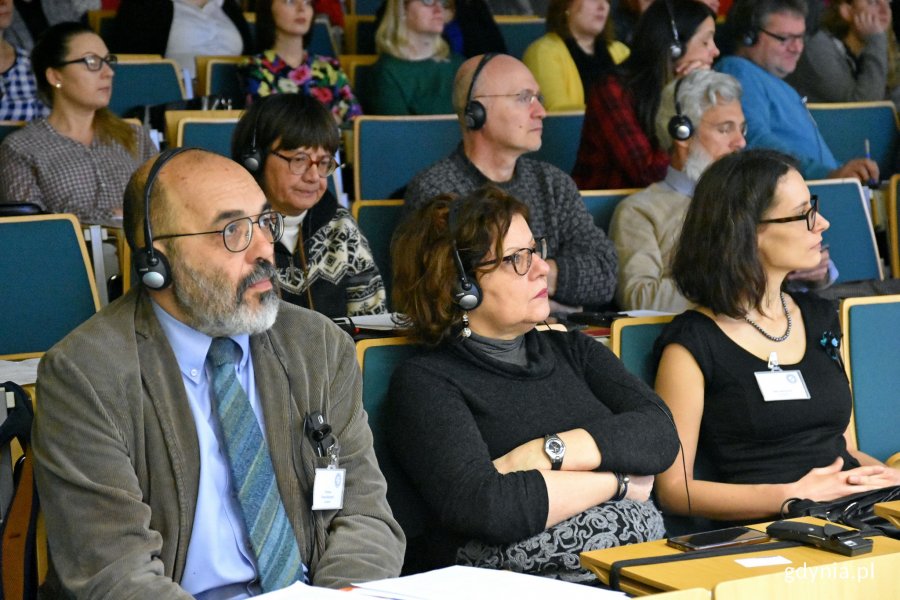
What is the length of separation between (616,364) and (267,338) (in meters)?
0.87

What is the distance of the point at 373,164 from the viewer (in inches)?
173

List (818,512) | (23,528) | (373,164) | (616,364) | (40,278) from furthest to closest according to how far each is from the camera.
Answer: (373,164)
(40,278)
(616,364)
(818,512)
(23,528)

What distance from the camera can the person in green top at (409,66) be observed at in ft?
17.1

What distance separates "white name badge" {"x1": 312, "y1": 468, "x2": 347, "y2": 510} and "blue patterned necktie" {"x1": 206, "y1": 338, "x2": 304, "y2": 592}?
59mm

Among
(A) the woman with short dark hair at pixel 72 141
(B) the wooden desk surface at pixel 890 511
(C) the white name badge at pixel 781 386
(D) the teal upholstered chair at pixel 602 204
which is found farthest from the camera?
(A) the woman with short dark hair at pixel 72 141

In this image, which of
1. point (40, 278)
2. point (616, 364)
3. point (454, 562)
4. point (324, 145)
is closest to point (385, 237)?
point (324, 145)

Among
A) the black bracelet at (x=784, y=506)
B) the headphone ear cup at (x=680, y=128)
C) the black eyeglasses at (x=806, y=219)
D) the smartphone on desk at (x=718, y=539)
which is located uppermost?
the headphone ear cup at (x=680, y=128)

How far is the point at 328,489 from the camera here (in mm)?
2006

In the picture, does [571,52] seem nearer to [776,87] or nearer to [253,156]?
[776,87]

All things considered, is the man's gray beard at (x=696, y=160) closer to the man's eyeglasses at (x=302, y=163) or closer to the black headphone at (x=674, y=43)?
the black headphone at (x=674, y=43)

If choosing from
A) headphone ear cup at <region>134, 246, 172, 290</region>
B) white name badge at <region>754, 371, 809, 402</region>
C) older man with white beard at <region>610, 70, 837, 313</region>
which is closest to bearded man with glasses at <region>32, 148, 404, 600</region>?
headphone ear cup at <region>134, 246, 172, 290</region>

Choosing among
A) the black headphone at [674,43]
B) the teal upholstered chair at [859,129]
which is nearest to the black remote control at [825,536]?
the black headphone at [674,43]

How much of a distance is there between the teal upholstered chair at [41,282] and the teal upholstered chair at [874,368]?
1936 mm

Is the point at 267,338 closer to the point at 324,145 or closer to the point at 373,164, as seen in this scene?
the point at 324,145
